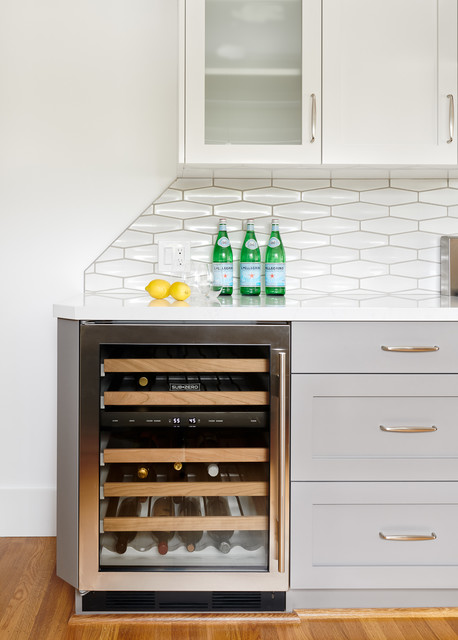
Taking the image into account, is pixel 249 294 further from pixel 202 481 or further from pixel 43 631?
pixel 43 631

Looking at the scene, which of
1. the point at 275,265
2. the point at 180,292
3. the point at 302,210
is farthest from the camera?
the point at 302,210

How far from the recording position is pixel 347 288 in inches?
88.6

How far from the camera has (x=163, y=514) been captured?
1.63 m

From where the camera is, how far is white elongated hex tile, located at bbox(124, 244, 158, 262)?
2.21m

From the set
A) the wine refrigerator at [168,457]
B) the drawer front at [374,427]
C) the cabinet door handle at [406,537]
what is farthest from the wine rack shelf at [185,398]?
the cabinet door handle at [406,537]

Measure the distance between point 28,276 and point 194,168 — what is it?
78 centimetres

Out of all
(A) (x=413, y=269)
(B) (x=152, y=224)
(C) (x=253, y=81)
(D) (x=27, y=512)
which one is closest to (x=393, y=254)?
(A) (x=413, y=269)

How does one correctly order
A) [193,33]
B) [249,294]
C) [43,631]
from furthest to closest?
[249,294] < [193,33] < [43,631]

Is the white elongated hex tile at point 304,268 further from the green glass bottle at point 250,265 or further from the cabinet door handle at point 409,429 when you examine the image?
the cabinet door handle at point 409,429

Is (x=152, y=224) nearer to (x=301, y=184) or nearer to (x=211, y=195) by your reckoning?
(x=211, y=195)

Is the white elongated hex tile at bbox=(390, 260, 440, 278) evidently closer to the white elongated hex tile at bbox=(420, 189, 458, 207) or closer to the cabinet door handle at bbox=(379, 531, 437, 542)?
the white elongated hex tile at bbox=(420, 189, 458, 207)

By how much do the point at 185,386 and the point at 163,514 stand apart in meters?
0.38

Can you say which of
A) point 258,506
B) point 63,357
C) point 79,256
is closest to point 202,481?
point 258,506

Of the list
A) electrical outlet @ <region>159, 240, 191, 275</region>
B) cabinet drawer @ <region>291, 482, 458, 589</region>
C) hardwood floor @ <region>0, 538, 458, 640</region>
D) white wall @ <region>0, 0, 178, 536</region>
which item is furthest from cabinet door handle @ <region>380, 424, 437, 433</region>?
white wall @ <region>0, 0, 178, 536</region>
